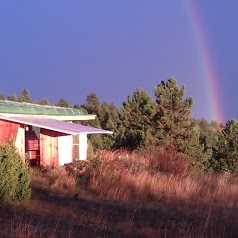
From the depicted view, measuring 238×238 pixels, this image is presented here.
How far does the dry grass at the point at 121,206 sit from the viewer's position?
23.6 ft

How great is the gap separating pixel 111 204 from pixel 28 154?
350 inches

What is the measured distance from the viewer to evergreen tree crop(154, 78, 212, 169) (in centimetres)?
2845

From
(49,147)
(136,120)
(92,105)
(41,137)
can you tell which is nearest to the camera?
(49,147)

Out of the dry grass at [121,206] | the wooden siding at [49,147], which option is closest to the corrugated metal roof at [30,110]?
the wooden siding at [49,147]

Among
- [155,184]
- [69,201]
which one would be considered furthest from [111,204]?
[155,184]

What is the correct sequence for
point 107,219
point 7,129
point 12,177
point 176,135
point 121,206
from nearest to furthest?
1. point 107,219
2. point 12,177
3. point 121,206
4. point 7,129
5. point 176,135

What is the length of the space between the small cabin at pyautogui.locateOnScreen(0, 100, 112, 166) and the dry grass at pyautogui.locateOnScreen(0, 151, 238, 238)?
6.51 feet

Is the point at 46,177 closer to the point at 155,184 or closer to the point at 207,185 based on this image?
the point at 155,184

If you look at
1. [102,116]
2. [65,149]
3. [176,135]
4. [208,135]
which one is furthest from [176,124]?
[102,116]

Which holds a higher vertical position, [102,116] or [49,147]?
[102,116]

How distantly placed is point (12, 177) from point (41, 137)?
845 centimetres

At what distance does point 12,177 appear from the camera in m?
9.08

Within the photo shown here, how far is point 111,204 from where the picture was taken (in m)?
10.1

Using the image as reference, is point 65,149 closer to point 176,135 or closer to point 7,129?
point 7,129
